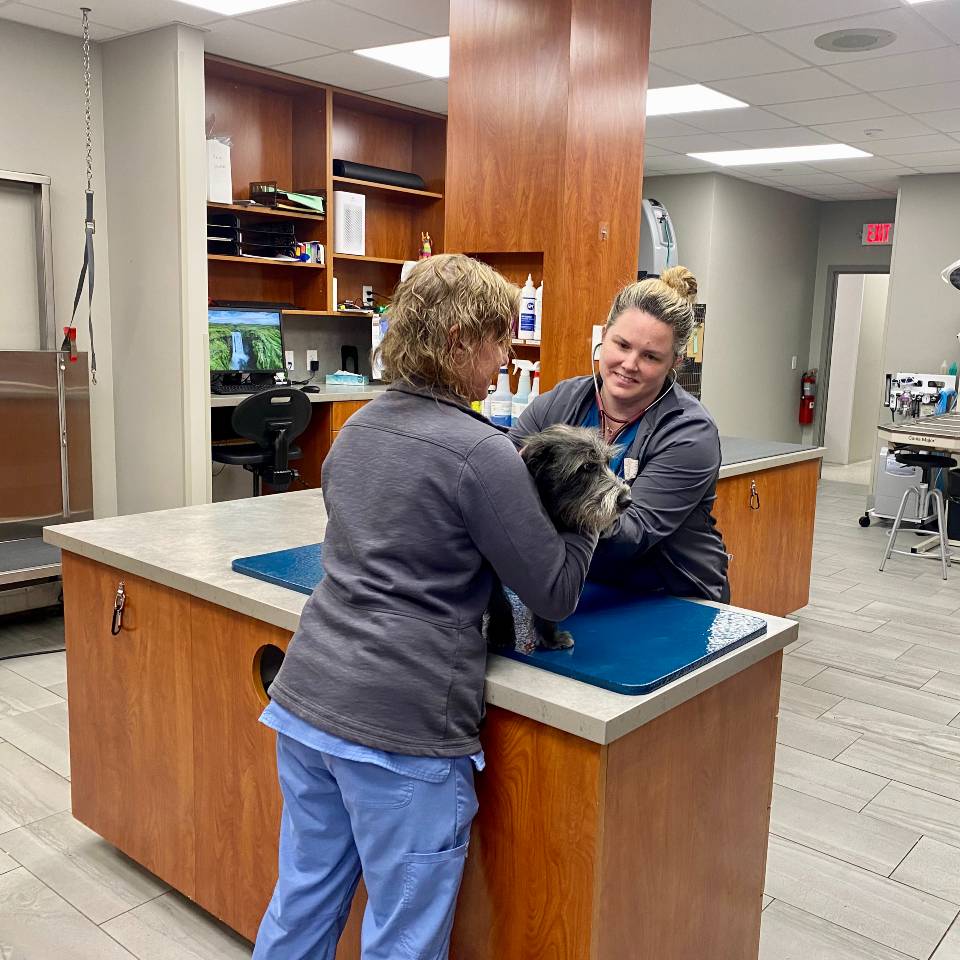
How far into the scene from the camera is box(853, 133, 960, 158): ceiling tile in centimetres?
619

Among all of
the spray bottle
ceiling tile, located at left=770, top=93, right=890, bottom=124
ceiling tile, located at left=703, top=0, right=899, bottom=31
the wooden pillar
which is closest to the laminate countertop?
the spray bottle

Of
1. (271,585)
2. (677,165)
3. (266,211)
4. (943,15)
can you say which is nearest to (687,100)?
(943,15)

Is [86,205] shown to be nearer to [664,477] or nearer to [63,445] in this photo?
[63,445]

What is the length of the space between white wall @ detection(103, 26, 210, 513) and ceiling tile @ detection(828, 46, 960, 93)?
3.24 m

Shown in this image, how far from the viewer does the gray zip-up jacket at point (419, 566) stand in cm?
130

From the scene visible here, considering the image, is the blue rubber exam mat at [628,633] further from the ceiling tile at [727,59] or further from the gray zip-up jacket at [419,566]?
the ceiling tile at [727,59]

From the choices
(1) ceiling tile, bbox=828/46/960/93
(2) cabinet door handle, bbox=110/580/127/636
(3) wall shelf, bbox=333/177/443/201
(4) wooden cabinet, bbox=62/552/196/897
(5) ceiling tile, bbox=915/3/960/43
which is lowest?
(4) wooden cabinet, bbox=62/552/196/897

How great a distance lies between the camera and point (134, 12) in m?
4.25

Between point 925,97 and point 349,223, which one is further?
point 349,223

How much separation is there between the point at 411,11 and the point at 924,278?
505 cm

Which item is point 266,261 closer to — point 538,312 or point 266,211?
point 266,211

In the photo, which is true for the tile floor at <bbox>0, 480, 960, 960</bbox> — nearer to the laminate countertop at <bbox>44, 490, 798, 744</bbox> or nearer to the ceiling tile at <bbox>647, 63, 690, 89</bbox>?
the laminate countertop at <bbox>44, 490, 798, 744</bbox>

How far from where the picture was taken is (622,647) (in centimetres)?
158

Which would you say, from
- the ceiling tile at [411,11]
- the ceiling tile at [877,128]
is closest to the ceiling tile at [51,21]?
the ceiling tile at [411,11]
